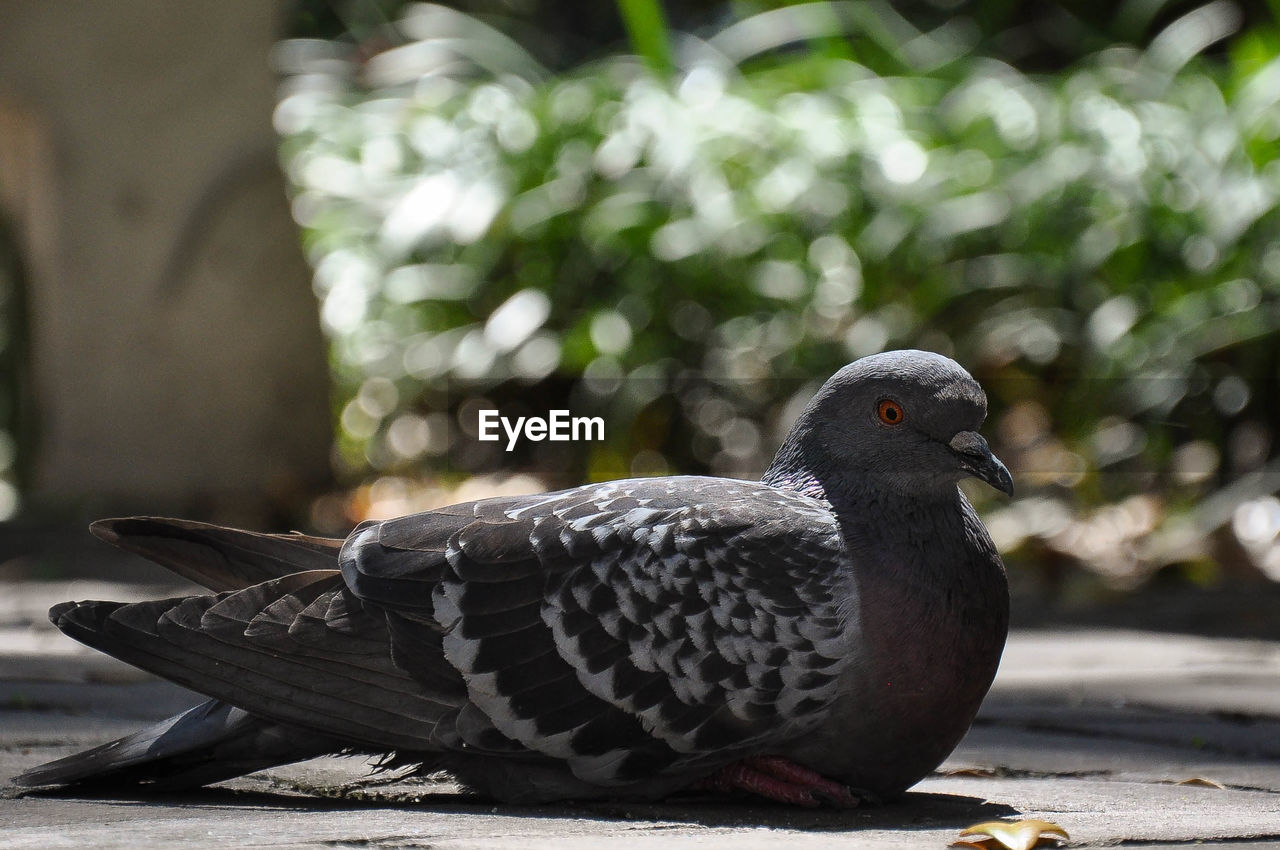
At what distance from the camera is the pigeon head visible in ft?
7.03

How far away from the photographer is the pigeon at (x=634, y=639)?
2023 millimetres

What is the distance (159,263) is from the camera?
19.9 feet

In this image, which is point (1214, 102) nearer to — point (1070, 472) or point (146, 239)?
point (1070, 472)

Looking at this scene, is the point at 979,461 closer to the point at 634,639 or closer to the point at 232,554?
the point at 634,639

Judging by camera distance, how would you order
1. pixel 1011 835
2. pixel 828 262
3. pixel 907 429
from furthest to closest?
pixel 828 262, pixel 907 429, pixel 1011 835

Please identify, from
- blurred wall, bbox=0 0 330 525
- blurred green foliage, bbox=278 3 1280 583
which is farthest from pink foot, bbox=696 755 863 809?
blurred wall, bbox=0 0 330 525

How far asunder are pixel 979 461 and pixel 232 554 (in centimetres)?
110

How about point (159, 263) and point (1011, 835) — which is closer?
point (1011, 835)

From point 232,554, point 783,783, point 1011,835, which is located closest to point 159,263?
point 232,554

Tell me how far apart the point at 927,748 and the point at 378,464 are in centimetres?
484

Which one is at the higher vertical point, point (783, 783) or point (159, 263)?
point (159, 263)

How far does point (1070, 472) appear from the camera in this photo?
548cm

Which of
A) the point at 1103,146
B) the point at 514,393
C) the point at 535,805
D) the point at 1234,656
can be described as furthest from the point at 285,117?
the point at 535,805

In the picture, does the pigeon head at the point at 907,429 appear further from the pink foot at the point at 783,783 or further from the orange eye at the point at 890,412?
the pink foot at the point at 783,783
